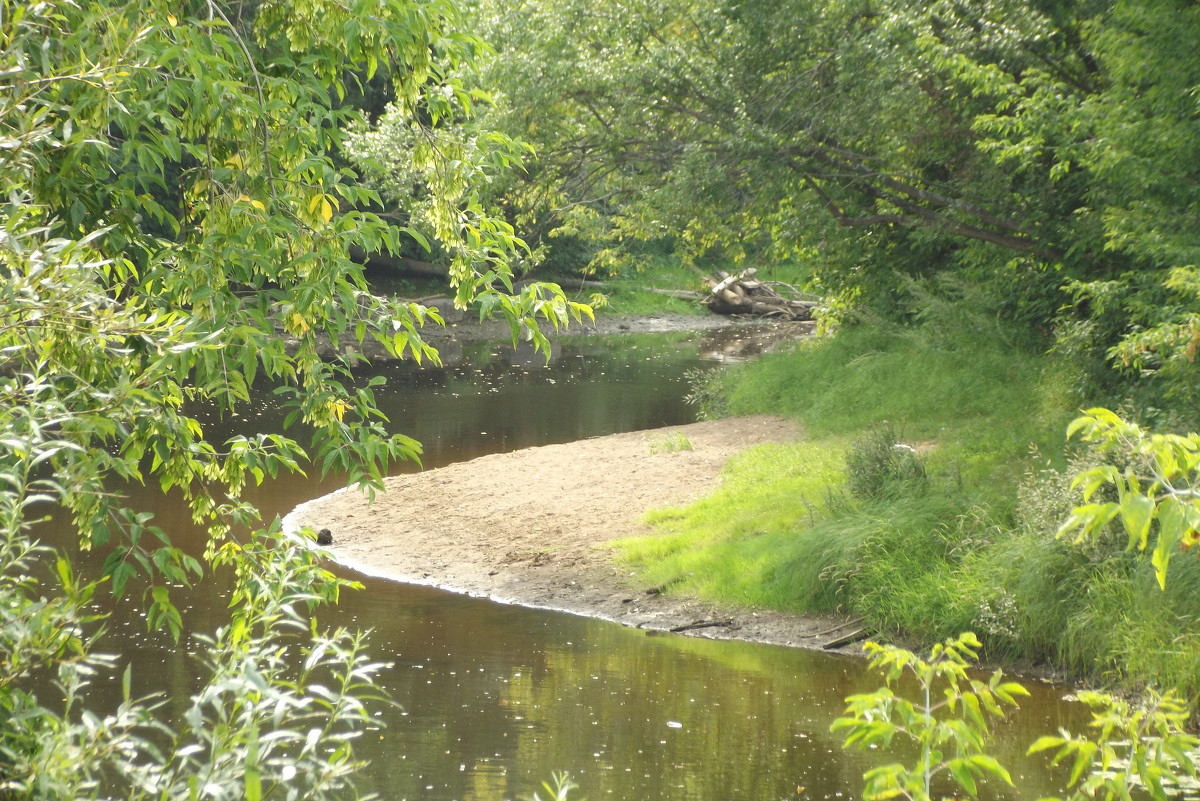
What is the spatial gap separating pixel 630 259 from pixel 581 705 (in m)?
11.1

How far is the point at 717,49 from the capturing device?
13953 mm

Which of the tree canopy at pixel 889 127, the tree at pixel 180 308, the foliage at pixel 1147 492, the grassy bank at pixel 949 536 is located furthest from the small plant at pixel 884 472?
the foliage at pixel 1147 492

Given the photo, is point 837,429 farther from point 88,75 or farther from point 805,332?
point 805,332

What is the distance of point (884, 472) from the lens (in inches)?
427

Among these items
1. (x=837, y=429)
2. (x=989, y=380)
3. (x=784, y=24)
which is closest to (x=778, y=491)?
(x=837, y=429)

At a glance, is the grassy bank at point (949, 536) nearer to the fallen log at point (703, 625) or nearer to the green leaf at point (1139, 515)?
the fallen log at point (703, 625)

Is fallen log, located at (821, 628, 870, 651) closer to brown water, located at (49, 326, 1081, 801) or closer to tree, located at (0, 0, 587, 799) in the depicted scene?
brown water, located at (49, 326, 1081, 801)

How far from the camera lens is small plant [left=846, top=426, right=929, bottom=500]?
417 inches

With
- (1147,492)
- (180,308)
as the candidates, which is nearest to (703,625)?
(180,308)

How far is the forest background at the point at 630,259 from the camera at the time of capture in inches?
105

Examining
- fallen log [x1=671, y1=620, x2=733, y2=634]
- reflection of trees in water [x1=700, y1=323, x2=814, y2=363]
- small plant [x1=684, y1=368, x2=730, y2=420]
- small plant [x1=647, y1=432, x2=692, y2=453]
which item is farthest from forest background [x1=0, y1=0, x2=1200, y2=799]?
reflection of trees in water [x1=700, y1=323, x2=814, y2=363]

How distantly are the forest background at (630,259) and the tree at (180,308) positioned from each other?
0.06 ft

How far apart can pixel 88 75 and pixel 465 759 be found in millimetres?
5112

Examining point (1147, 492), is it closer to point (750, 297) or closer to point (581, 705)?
point (581, 705)
